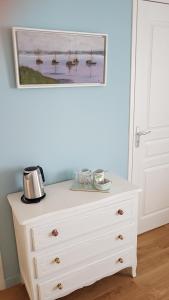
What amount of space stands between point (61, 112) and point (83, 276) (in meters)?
1.17

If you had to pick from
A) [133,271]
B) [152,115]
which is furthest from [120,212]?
[152,115]

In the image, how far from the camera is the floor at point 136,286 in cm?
183

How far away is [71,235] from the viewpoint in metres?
1.61

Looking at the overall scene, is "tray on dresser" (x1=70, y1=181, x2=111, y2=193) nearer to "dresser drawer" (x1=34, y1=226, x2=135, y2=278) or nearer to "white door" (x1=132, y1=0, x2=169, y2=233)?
"dresser drawer" (x1=34, y1=226, x2=135, y2=278)

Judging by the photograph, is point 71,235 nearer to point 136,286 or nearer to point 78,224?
point 78,224

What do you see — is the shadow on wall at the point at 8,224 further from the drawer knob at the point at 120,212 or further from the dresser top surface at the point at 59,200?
the drawer knob at the point at 120,212

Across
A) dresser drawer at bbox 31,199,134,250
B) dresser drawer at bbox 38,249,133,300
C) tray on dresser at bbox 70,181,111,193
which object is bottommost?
dresser drawer at bbox 38,249,133,300

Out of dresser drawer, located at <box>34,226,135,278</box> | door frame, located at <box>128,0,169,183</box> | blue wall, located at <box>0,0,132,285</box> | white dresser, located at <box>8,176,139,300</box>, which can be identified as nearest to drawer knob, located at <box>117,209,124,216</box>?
white dresser, located at <box>8,176,139,300</box>

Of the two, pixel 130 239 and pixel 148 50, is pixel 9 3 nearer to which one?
pixel 148 50

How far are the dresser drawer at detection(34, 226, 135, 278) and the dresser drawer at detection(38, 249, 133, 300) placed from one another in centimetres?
6

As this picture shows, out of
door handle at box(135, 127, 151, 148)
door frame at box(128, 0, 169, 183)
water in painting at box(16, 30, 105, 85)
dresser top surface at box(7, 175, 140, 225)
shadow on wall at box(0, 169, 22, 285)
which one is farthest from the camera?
door handle at box(135, 127, 151, 148)

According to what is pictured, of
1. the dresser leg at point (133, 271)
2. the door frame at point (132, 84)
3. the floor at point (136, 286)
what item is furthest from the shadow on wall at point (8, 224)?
the door frame at point (132, 84)

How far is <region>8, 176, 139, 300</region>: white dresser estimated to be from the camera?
4.99ft

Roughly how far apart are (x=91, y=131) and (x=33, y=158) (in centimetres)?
51
